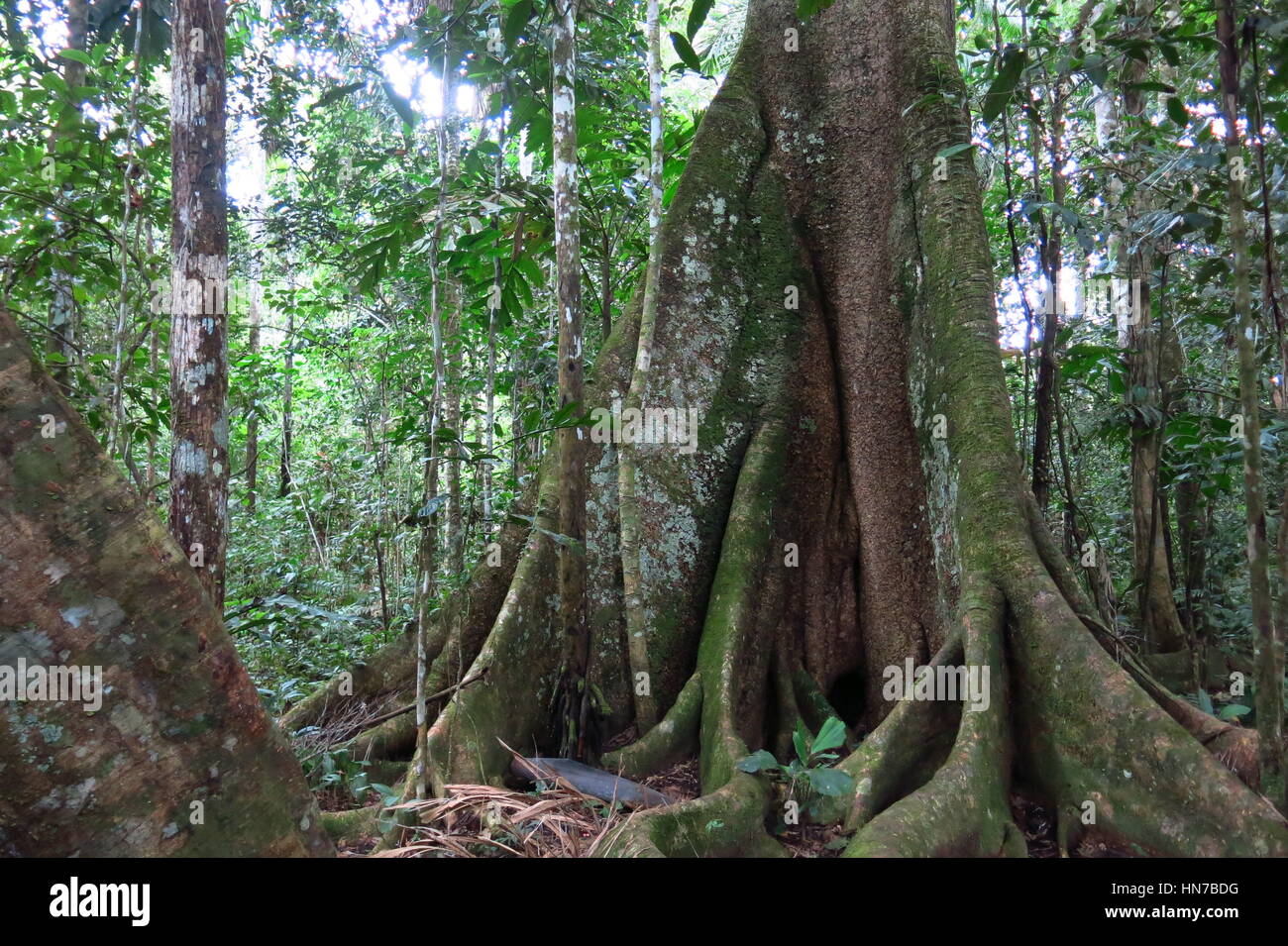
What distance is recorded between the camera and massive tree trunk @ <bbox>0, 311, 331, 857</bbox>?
1.67m

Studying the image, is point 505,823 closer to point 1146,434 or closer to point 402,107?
point 402,107

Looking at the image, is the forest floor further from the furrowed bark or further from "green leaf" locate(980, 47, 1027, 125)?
"green leaf" locate(980, 47, 1027, 125)

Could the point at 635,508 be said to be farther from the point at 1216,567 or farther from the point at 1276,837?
the point at 1216,567

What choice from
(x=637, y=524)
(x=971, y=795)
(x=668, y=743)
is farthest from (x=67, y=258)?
(x=971, y=795)

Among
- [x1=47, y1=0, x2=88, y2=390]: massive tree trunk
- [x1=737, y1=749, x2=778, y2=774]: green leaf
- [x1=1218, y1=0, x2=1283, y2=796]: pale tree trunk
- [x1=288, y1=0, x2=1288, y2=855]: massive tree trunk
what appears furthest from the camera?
[x1=47, y1=0, x2=88, y2=390]: massive tree trunk

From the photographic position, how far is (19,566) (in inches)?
66.2

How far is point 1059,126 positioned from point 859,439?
2508mm

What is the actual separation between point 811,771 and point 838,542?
6.02 ft

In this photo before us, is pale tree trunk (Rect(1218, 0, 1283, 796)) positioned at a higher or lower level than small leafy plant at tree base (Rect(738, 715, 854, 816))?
higher

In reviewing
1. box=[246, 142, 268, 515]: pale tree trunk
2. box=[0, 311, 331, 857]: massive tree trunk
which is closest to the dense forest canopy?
box=[0, 311, 331, 857]: massive tree trunk

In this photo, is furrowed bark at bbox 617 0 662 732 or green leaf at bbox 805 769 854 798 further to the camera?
furrowed bark at bbox 617 0 662 732

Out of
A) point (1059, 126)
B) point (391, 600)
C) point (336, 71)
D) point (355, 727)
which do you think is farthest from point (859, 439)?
point (336, 71)

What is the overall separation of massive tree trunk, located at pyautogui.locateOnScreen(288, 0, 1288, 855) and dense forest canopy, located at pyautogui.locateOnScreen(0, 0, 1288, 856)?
0.8 inches

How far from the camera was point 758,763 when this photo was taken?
314cm
